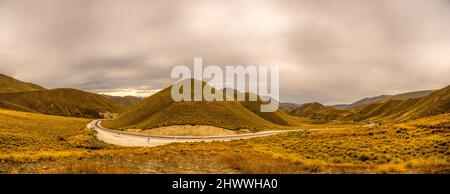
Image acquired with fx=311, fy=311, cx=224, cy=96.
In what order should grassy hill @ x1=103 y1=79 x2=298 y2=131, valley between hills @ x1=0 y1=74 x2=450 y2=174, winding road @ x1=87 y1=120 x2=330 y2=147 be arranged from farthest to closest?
grassy hill @ x1=103 y1=79 x2=298 y2=131 < winding road @ x1=87 y1=120 x2=330 y2=147 < valley between hills @ x1=0 y1=74 x2=450 y2=174

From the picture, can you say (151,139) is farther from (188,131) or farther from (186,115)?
A: (186,115)

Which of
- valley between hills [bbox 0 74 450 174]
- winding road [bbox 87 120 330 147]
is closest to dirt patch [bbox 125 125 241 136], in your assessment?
valley between hills [bbox 0 74 450 174]

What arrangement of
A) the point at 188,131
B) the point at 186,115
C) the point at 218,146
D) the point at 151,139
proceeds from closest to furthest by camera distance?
the point at 218,146 → the point at 151,139 → the point at 188,131 → the point at 186,115

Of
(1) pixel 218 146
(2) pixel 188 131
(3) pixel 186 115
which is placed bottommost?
(2) pixel 188 131

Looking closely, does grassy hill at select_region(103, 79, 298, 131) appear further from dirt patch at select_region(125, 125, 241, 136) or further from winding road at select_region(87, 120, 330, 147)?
A: winding road at select_region(87, 120, 330, 147)

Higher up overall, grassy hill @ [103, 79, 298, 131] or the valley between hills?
grassy hill @ [103, 79, 298, 131]

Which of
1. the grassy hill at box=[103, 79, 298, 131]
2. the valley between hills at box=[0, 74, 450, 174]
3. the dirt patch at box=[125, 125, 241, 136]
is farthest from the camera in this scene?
the grassy hill at box=[103, 79, 298, 131]

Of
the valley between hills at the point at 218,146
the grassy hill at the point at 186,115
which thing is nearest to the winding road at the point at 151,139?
the valley between hills at the point at 218,146

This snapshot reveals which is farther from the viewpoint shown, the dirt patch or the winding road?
the dirt patch

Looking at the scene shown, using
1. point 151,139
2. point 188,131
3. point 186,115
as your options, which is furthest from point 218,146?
point 186,115

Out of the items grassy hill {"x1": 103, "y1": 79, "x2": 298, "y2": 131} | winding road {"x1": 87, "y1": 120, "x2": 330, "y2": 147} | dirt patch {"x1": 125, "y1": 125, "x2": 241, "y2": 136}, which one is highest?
grassy hill {"x1": 103, "y1": 79, "x2": 298, "y2": 131}

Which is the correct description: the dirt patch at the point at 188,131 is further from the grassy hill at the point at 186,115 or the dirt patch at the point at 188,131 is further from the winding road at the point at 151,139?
the winding road at the point at 151,139
